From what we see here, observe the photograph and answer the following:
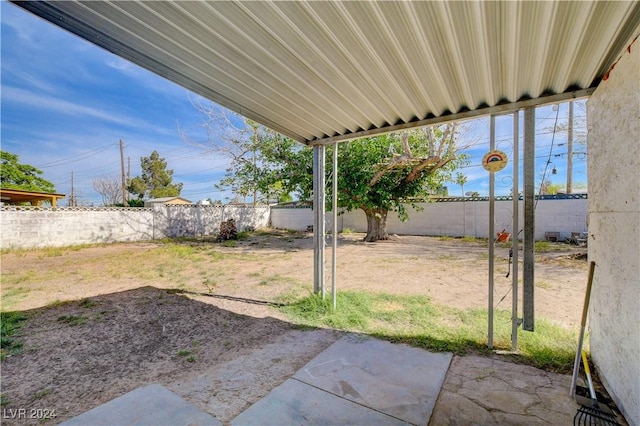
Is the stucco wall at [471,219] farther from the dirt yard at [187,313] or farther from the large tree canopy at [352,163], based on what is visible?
the dirt yard at [187,313]

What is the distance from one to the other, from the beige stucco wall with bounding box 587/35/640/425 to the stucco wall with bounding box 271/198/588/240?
27.6 ft

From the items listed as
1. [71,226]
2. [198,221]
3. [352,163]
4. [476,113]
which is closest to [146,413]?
[476,113]

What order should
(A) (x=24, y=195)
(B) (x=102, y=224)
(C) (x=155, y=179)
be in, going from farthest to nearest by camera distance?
1. (C) (x=155, y=179)
2. (A) (x=24, y=195)
3. (B) (x=102, y=224)

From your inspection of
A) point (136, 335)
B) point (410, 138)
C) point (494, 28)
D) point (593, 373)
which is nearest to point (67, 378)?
point (136, 335)

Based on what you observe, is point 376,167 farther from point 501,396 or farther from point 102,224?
point 102,224

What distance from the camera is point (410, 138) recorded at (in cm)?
920

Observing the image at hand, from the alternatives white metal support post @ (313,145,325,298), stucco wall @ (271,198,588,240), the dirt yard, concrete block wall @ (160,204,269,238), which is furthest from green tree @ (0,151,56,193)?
white metal support post @ (313,145,325,298)

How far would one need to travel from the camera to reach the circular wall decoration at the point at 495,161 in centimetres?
219

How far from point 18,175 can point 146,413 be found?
24.2 meters

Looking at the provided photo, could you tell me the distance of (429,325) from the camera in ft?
9.22

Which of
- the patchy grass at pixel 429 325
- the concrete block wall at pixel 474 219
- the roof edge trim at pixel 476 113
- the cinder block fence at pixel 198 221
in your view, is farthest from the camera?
the concrete block wall at pixel 474 219

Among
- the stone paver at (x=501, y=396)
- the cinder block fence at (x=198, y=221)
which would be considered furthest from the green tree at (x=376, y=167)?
the stone paver at (x=501, y=396)

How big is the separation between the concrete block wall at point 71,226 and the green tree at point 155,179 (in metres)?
18.2

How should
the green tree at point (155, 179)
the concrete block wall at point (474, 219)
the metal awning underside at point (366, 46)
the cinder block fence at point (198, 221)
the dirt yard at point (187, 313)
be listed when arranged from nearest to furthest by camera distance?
the metal awning underside at point (366, 46)
the dirt yard at point (187, 313)
the cinder block fence at point (198, 221)
the concrete block wall at point (474, 219)
the green tree at point (155, 179)
